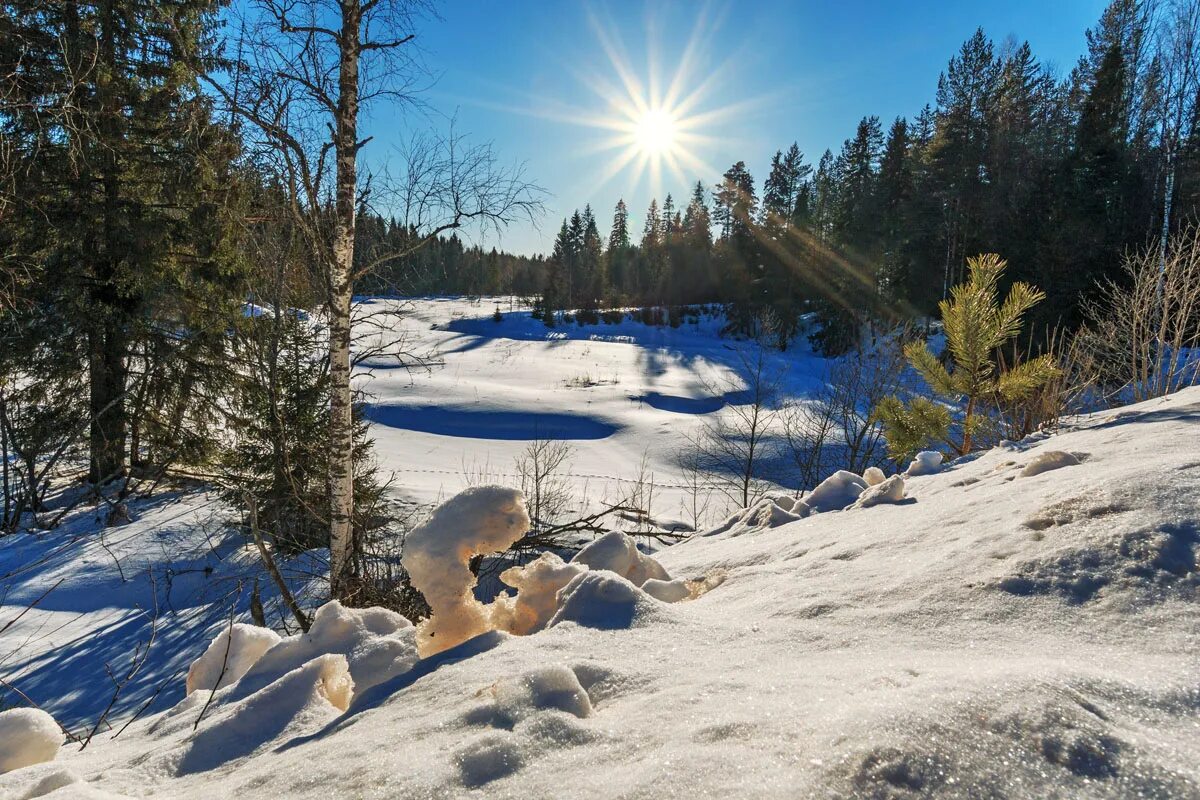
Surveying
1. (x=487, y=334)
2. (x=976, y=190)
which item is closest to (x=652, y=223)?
(x=487, y=334)

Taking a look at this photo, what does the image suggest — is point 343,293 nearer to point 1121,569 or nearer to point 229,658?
point 229,658

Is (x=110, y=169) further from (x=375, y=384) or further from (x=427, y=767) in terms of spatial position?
(x=375, y=384)

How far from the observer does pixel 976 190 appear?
26.8 metres

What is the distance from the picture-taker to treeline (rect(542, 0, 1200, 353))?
19047mm

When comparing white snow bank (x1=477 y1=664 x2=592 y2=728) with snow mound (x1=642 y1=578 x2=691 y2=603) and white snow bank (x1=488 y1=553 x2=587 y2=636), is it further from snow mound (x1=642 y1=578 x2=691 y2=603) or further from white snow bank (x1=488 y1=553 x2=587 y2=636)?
snow mound (x1=642 y1=578 x2=691 y2=603)

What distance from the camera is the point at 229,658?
2859 mm

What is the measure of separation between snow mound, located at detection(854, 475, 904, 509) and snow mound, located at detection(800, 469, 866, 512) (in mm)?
374

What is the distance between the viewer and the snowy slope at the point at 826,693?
1009 mm

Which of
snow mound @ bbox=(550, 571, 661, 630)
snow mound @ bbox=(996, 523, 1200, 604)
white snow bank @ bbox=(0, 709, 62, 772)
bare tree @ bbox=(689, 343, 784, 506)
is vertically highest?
snow mound @ bbox=(996, 523, 1200, 604)

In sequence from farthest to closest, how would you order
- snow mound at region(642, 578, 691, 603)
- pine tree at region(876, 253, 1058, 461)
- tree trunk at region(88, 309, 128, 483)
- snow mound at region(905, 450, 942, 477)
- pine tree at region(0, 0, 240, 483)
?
tree trunk at region(88, 309, 128, 483) → pine tree at region(0, 0, 240, 483) → pine tree at region(876, 253, 1058, 461) → snow mound at region(905, 450, 942, 477) → snow mound at region(642, 578, 691, 603)

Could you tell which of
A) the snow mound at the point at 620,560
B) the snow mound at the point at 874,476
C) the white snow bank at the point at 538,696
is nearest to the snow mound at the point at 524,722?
the white snow bank at the point at 538,696

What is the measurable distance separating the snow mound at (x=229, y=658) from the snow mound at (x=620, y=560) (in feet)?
5.39

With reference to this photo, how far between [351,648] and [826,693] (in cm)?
180

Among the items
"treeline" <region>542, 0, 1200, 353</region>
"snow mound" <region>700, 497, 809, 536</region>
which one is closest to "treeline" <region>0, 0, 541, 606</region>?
Result: "snow mound" <region>700, 497, 809, 536</region>
